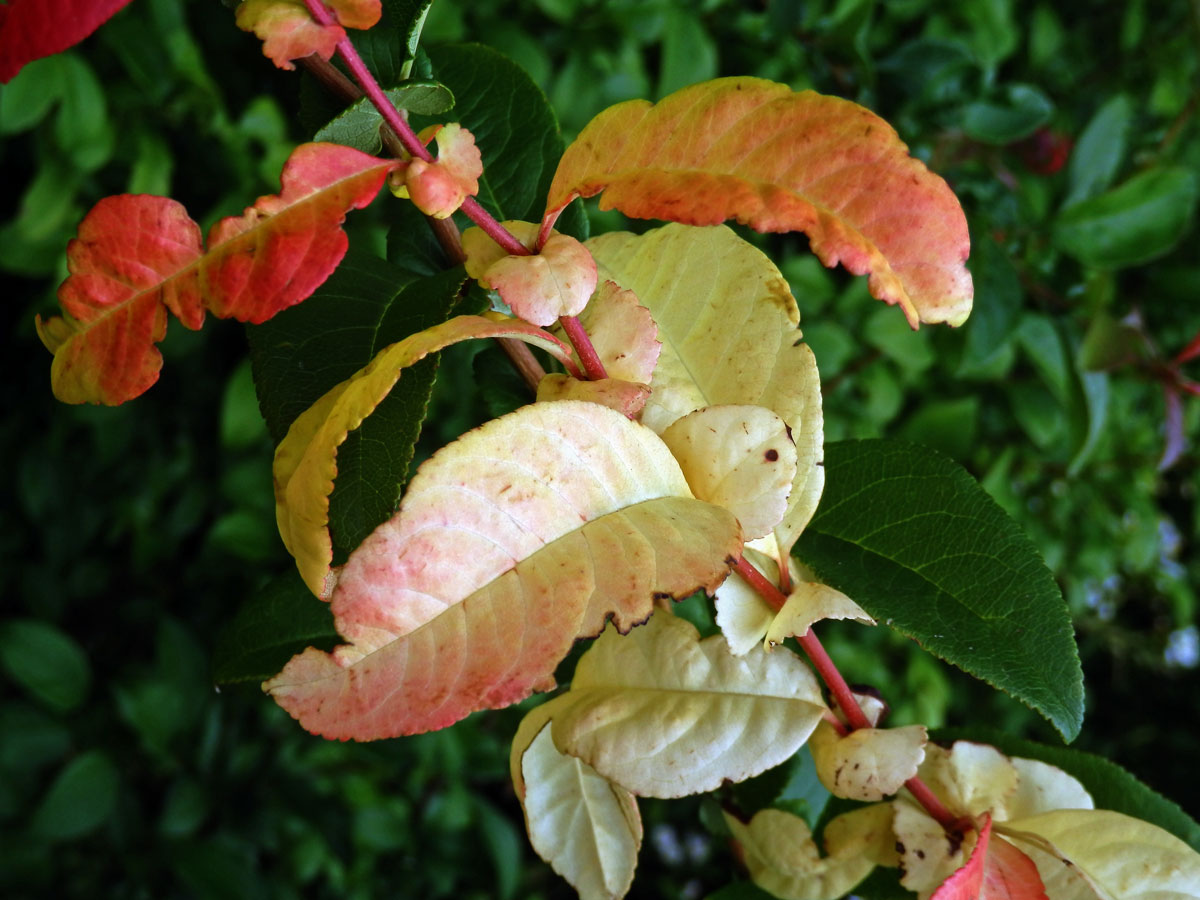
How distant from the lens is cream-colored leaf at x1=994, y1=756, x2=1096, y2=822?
1.42 feet

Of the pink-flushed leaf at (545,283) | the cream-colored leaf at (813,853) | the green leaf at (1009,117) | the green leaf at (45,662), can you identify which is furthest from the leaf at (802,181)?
the green leaf at (45,662)

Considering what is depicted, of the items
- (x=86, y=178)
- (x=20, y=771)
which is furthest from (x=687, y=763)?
(x=20, y=771)

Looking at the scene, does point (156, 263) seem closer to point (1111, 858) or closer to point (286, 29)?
point (286, 29)

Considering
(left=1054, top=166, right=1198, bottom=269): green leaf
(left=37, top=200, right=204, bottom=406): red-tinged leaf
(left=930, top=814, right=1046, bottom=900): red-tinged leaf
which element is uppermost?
(left=37, top=200, right=204, bottom=406): red-tinged leaf

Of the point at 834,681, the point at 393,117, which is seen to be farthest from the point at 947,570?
the point at 393,117

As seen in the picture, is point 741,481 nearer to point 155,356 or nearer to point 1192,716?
point 155,356

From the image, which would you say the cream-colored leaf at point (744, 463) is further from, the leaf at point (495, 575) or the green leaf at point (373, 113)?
the green leaf at point (373, 113)

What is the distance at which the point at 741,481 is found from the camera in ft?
1.11

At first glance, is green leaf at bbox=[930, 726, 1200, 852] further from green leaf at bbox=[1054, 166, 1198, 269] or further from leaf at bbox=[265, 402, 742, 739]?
green leaf at bbox=[1054, 166, 1198, 269]

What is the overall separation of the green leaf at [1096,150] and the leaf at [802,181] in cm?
94

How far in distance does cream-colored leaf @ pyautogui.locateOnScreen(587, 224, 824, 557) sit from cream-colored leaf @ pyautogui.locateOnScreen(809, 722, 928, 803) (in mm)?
81

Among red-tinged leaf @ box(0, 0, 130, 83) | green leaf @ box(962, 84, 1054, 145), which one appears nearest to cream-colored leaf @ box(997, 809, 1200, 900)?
red-tinged leaf @ box(0, 0, 130, 83)

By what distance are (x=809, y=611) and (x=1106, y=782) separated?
28cm

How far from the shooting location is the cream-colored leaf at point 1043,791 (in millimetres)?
432
